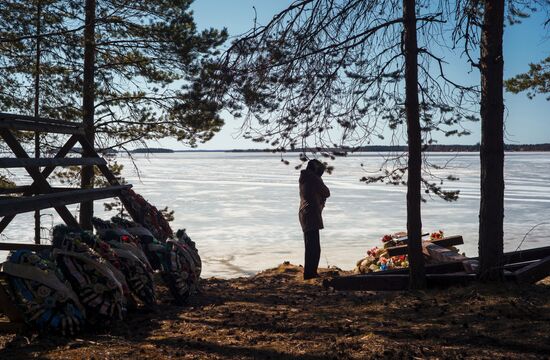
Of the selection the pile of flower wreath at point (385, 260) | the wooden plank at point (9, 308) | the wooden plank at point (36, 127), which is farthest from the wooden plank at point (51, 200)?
the pile of flower wreath at point (385, 260)

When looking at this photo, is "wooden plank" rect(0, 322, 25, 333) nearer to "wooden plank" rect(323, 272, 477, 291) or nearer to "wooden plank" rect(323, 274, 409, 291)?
"wooden plank" rect(323, 272, 477, 291)

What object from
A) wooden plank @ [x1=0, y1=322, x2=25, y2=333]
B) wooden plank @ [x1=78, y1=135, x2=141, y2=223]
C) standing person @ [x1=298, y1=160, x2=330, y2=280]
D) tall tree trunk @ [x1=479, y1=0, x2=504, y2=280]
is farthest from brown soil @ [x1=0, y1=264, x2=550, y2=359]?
standing person @ [x1=298, y1=160, x2=330, y2=280]

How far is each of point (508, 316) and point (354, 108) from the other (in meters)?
3.54

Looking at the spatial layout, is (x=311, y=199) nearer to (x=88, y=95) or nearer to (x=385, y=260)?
(x=385, y=260)

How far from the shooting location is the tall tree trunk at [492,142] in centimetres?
718

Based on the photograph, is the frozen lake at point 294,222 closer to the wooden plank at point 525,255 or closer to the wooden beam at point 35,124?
the wooden plank at point 525,255

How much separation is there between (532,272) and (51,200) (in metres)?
6.30

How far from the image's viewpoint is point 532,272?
7488 millimetres

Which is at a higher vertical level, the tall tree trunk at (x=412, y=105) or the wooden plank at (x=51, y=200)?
the tall tree trunk at (x=412, y=105)

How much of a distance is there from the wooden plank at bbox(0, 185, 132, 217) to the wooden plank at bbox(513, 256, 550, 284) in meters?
6.01

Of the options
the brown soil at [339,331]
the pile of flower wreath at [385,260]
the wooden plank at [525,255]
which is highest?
the wooden plank at [525,255]

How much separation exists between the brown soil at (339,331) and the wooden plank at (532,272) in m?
0.32

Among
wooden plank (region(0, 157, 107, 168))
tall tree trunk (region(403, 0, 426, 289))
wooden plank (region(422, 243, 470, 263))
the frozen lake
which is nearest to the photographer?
wooden plank (region(0, 157, 107, 168))

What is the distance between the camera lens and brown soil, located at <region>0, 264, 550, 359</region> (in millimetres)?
5188
